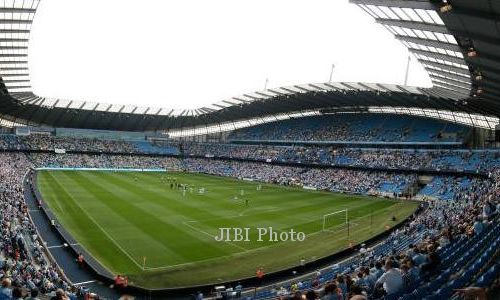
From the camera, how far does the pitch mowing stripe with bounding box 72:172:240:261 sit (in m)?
28.0

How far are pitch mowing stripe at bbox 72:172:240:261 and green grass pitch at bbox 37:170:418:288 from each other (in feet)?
0.21

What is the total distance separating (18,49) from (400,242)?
39439 mm

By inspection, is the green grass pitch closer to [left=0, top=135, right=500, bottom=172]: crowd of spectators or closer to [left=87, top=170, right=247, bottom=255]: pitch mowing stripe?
[left=87, top=170, right=247, bottom=255]: pitch mowing stripe

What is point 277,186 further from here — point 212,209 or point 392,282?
point 392,282

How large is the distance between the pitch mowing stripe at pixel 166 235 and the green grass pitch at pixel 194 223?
0.07 metres

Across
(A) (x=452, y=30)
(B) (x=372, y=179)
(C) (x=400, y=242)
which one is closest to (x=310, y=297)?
(A) (x=452, y=30)

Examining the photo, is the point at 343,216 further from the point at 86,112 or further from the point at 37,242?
Answer: the point at 86,112

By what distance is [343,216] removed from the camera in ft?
136

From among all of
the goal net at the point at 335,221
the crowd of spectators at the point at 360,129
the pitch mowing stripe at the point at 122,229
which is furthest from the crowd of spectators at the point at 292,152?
the pitch mowing stripe at the point at 122,229

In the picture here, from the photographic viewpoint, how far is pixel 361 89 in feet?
186

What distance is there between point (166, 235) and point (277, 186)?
118ft

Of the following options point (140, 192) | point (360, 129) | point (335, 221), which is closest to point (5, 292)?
point (335, 221)

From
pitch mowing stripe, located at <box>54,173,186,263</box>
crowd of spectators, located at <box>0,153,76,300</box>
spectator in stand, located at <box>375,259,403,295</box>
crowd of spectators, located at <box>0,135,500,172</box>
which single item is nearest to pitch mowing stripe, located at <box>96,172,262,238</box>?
pitch mowing stripe, located at <box>54,173,186,263</box>

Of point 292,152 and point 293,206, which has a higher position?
point 292,152
